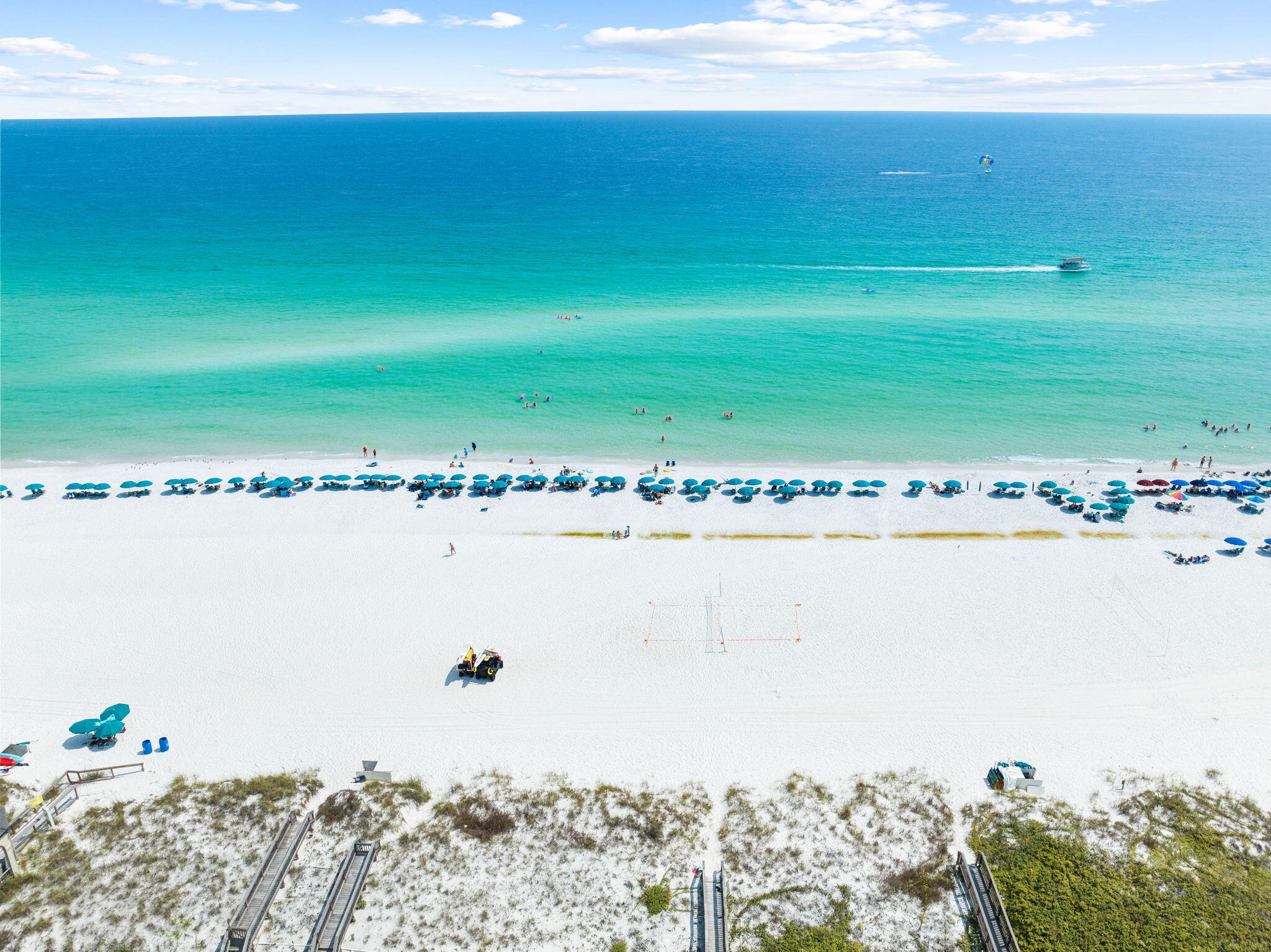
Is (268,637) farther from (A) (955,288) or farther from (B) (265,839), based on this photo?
(A) (955,288)

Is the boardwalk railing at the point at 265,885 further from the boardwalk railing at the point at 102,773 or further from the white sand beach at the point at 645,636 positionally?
the boardwalk railing at the point at 102,773

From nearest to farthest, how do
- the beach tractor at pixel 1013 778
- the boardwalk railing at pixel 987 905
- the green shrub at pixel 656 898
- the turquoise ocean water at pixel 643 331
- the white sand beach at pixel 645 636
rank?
1. the boardwalk railing at pixel 987 905
2. the green shrub at pixel 656 898
3. the beach tractor at pixel 1013 778
4. the white sand beach at pixel 645 636
5. the turquoise ocean water at pixel 643 331

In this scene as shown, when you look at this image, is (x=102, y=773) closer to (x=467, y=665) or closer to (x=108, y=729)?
(x=108, y=729)

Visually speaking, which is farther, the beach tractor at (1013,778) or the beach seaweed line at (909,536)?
the beach seaweed line at (909,536)

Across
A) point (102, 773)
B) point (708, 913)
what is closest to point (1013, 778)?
point (708, 913)

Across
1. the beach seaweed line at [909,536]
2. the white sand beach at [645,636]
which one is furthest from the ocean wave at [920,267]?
the beach seaweed line at [909,536]

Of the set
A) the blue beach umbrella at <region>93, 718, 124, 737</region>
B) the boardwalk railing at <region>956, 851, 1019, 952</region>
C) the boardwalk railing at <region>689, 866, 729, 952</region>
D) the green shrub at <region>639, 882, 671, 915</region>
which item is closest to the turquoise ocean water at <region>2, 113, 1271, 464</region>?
the blue beach umbrella at <region>93, 718, 124, 737</region>
